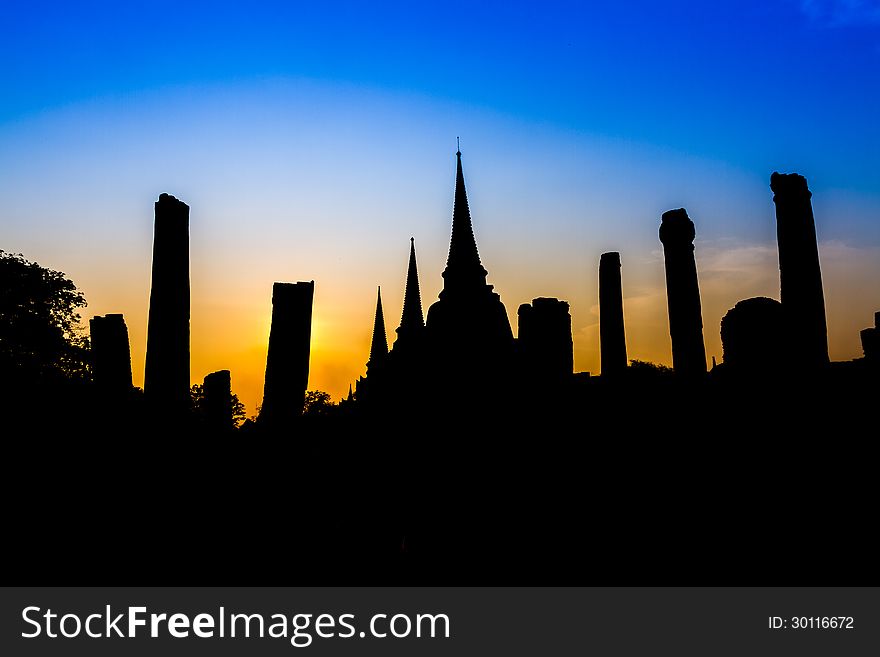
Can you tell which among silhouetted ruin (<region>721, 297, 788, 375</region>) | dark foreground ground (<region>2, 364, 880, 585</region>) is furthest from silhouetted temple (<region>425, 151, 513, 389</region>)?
silhouetted ruin (<region>721, 297, 788, 375</region>)

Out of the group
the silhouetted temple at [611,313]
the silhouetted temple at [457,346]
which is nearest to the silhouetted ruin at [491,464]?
the silhouetted temple at [611,313]

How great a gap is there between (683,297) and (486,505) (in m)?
6.68

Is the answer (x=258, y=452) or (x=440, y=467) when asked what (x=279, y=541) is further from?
(x=440, y=467)

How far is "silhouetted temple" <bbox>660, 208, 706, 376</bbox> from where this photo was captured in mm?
12656

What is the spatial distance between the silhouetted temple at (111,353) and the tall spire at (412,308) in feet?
51.8

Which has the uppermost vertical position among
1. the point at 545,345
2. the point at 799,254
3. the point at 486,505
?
the point at 799,254

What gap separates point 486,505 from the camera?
8.02 metres

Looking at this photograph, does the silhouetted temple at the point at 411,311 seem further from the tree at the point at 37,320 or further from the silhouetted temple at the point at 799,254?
the silhouetted temple at the point at 799,254

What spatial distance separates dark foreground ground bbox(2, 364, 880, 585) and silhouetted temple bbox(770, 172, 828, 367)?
258cm

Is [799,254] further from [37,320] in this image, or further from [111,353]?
[37,320]

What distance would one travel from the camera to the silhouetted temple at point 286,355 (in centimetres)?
1007

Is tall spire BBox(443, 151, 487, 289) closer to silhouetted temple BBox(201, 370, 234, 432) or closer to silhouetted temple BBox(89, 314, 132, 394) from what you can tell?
silhouetted temple BBox(201, 370, 234, 432)

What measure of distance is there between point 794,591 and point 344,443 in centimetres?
698

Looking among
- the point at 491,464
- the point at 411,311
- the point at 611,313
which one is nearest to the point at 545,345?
the point at 611,313
